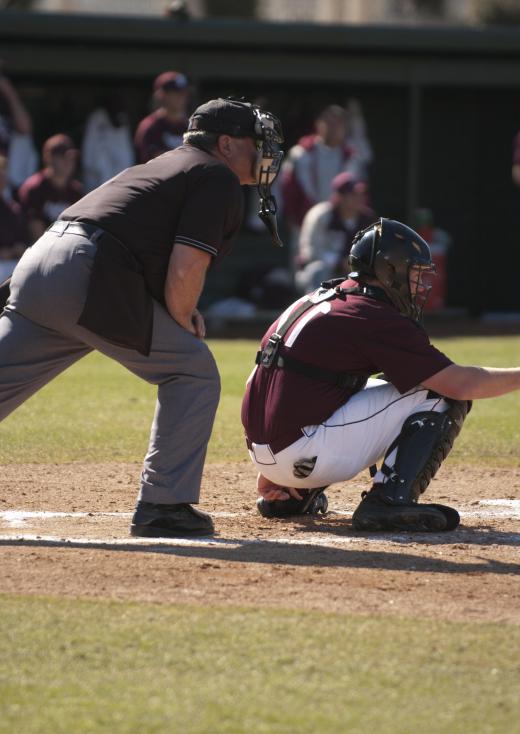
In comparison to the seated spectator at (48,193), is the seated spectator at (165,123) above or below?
above

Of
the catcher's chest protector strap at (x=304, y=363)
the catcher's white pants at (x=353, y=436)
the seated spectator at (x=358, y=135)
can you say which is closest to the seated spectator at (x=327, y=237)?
the seated spectator at (x=358, y=135)

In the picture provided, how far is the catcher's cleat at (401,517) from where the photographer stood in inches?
197

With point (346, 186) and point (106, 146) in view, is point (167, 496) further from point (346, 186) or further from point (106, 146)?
point (106, 146)

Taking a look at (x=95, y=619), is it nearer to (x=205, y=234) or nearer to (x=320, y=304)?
(x=205, y=234)

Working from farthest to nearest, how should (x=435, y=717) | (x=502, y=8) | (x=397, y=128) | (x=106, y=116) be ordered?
(x=502, y=8) → (x=397, y=128) → (x=106, y=116) → (x=435, y=717)

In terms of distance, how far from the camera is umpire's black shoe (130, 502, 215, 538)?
4844 mm

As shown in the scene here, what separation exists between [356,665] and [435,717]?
0.38 metres

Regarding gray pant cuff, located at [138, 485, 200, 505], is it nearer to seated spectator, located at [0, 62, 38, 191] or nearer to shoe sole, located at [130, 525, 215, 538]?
shoe sole, located at [130, 525, 215, 538]

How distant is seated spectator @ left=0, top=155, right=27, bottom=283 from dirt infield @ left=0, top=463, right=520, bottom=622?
6.82 metres

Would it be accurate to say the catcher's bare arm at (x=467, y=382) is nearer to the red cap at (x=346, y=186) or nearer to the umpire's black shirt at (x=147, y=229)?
the umpire's black shirt at (x=147, y=229)

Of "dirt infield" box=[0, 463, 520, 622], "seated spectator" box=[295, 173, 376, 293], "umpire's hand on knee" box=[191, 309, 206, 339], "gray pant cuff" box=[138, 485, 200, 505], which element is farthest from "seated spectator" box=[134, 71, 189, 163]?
"gray pant cuff" box=[138, 485, 200, 505]

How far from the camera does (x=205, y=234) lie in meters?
4.58

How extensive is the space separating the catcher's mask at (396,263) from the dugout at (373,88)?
32.4 ft

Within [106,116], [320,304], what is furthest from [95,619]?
[106,116]
